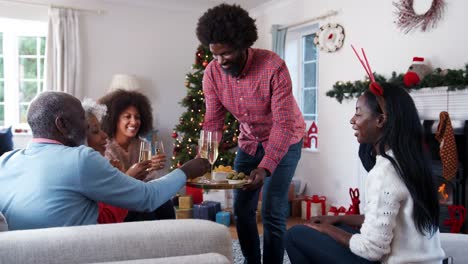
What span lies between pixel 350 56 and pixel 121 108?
2570mm

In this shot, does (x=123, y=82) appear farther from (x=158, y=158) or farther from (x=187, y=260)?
(x=187, y=260)

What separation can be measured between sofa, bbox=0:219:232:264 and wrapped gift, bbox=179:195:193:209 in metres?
3.36

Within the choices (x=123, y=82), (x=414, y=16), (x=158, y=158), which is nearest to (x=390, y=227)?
(x=158, y=158)

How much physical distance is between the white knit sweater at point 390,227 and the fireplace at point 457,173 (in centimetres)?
217

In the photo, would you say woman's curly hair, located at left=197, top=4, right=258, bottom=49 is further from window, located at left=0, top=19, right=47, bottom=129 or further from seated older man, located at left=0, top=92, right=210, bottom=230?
window, located at left=0, top=19, right=47, bottom=129

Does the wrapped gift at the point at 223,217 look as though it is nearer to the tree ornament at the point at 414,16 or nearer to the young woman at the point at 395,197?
the tree ornament at the point at 414,16

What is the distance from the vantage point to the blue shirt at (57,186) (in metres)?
1.35

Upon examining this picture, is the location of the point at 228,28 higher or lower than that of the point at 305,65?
lower

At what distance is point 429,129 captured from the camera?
11.9 ft

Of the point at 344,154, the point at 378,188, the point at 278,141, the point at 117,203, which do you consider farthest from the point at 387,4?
the point at 117,203

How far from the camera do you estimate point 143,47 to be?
19.4 feet

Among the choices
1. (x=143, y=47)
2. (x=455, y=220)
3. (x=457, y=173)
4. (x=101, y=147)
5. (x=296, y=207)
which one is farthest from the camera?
(x=143, y=47)

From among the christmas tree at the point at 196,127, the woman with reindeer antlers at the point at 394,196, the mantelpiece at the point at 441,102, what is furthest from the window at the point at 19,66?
the woman with reindeer antlers at the point at 394,196

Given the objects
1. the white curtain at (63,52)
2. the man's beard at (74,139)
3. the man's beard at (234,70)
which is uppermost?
the white curtain at (63,52)
